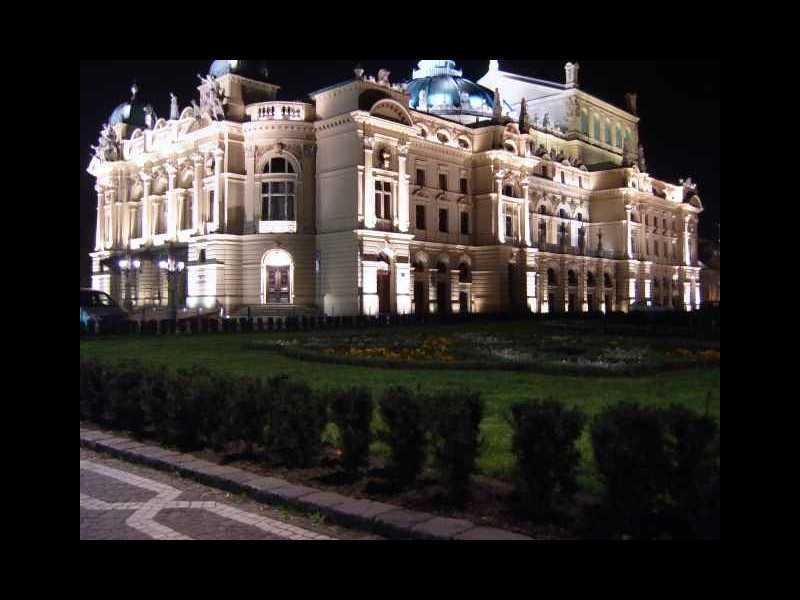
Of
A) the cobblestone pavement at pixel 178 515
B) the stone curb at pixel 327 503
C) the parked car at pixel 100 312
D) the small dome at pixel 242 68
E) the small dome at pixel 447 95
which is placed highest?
the small dome at pixel 447 95

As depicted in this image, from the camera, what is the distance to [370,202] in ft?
142

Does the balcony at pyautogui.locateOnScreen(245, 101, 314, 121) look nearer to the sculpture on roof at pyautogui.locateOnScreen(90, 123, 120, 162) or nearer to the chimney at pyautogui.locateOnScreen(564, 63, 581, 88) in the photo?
the sculpture on roof at pyautogui.locateOnScreen(90, 123, 120, 162)

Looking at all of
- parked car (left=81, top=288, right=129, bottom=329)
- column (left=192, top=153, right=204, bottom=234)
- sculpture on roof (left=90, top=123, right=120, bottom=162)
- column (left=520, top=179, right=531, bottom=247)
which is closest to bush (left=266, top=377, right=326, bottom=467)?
parked car (left=81, top=288, right=129, bottom=329)

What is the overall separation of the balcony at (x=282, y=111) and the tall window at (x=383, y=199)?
6281 mm

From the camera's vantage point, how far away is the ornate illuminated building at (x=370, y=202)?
44.3m

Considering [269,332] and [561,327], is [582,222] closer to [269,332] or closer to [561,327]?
[561,327]

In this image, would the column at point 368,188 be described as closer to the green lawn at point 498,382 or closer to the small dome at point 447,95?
the green lawn at point 498,382

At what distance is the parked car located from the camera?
3109 centimetres

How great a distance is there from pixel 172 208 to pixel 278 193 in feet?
32.1

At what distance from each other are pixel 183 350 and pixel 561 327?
1937cm

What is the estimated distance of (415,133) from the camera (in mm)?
47281

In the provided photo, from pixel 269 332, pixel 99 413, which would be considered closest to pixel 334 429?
pixel 99 413

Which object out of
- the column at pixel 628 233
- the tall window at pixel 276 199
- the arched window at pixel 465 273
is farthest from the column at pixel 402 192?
the column at pixel 628 233

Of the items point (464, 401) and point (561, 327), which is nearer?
point (464, 401)
